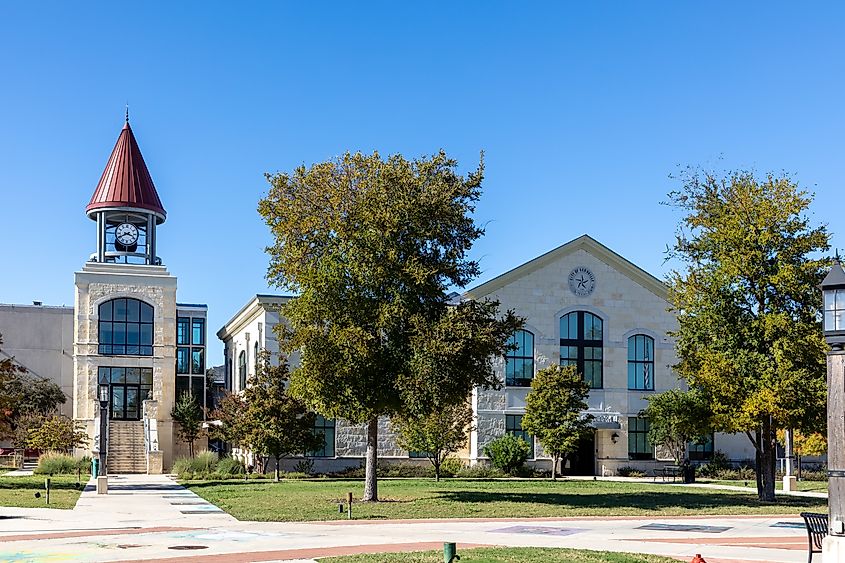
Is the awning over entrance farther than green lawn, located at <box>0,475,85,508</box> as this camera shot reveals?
Yes

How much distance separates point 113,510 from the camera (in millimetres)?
28094

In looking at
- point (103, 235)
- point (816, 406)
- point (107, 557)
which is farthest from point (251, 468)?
point (107, 557)

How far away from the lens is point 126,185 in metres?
56.7

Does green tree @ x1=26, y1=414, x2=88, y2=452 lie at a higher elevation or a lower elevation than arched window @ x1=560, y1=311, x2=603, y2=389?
lower

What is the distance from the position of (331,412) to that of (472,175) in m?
8.17

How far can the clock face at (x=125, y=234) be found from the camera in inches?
2255

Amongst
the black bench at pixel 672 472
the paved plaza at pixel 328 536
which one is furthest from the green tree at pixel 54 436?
the black bench at pixel 672 472

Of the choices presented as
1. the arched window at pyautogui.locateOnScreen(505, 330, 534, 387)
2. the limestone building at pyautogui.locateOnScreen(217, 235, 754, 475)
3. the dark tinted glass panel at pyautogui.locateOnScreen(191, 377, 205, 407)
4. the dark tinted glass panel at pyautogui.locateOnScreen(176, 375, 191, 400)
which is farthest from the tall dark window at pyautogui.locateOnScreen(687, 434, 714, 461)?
the dark tinted glass panel at pyautogui.locateOnScreen(176, 375, 191, 400)

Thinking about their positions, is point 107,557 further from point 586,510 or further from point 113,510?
point 586,510

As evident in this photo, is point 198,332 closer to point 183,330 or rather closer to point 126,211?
point 183,330

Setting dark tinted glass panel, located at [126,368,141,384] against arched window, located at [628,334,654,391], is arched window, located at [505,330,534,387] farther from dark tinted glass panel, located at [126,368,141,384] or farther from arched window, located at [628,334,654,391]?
dark tinted glass panel, located at [126,368,141,384]

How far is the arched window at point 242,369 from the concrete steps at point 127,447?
5.90 metres

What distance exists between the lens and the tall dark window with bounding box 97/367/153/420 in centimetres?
5578

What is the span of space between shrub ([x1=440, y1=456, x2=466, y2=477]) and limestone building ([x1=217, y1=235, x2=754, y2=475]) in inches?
42.7
